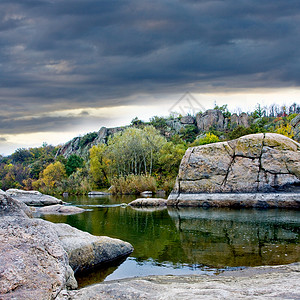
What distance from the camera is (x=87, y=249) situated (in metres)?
8.39

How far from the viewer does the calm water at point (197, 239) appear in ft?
27.7

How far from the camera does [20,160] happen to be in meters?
97.9

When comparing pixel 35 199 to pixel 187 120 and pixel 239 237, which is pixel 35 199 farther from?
pixel 187 120

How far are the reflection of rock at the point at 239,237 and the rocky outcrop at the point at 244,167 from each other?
282cm

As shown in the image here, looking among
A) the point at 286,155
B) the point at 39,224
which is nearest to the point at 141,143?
the point at 286,155

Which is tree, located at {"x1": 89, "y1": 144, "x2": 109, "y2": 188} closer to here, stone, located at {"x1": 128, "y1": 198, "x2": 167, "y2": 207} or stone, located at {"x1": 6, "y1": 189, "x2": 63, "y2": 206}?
stone, located at {"x1": 6, "y1": 189, "x2": 63, "y2": 206}

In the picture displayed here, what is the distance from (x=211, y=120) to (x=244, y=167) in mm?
59921

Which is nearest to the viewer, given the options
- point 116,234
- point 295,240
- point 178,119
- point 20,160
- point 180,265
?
point 180,265

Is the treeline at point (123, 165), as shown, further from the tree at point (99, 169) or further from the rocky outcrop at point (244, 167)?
the rocky outcrop at point (244, 167)

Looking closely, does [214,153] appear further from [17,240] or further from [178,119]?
[178,119]

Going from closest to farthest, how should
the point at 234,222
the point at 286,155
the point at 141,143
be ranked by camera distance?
1. the point at 234,222
2. the point at 286,155
3. the point at 141,143

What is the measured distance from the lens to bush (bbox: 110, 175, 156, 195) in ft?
115

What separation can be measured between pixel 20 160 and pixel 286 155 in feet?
298

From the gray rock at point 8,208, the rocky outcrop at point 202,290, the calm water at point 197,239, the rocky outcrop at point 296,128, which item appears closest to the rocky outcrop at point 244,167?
the calm water at point 197,239
